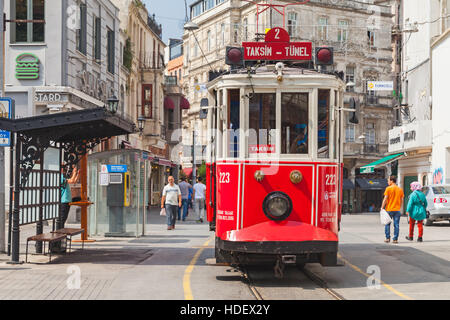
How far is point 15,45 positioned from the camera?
1038 inches

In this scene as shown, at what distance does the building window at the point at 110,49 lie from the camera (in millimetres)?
35469

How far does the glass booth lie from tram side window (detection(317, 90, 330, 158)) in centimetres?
922

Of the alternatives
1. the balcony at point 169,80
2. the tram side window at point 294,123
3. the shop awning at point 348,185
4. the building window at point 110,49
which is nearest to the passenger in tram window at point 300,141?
the tram side window at point 294,123

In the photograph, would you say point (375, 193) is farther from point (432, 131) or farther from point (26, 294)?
point (26, 294)

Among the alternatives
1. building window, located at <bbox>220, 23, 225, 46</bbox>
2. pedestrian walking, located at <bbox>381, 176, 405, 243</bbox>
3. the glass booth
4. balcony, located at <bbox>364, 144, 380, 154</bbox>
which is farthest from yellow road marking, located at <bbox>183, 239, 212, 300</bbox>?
balcony, located at <bbox>364, 144, 380, 154</bbox>

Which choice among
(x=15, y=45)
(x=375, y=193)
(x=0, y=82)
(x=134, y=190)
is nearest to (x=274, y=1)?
(x=375, y=193)

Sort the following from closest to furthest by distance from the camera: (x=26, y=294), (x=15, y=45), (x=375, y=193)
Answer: (x=26, y=294) < (x=15, y=45) < (x=375, y=193)

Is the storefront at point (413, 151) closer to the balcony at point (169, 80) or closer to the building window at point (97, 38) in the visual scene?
the building window at point (97, 38)

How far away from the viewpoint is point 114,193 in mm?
19484

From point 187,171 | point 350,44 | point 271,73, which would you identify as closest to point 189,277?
point 271,73

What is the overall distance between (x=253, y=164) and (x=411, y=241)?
9.92 meters

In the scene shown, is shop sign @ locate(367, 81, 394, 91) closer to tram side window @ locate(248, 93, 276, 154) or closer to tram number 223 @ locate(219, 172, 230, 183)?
tram side window @ locate(248, 93, 276, 154)

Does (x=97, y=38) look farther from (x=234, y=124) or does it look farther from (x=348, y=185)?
(x=348, y=185)
